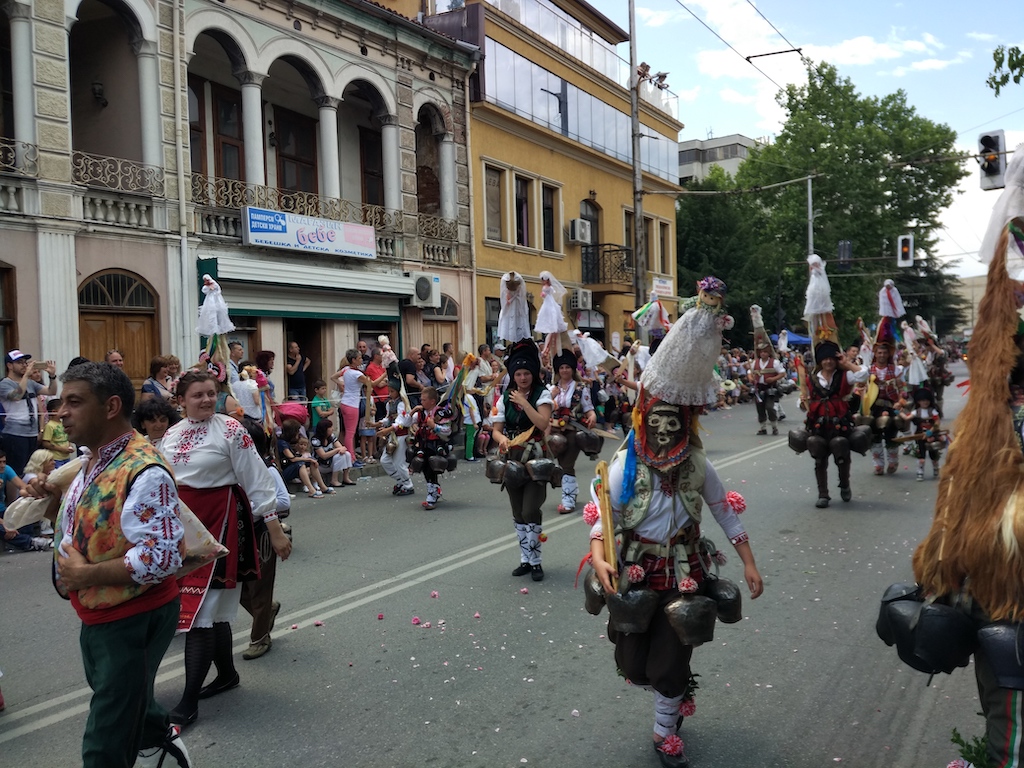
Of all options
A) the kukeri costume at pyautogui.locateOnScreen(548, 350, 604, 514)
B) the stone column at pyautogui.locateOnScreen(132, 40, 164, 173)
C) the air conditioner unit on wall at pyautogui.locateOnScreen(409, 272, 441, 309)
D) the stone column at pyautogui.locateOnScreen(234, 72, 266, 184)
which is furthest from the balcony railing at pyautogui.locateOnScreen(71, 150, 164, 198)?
the kukeri costume at pyautogui.locateOnScreen(548, 350, 604, 514)

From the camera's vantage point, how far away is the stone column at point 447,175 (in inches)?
922

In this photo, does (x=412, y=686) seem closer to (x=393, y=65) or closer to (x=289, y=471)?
(x=289, y=471)

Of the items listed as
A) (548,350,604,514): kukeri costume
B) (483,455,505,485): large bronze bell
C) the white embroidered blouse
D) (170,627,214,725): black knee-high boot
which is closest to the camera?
(170,627,214,725): black knee-high boot

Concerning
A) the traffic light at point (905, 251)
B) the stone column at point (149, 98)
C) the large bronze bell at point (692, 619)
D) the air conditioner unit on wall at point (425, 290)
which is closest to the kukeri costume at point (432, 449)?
the large bronze bell at point (692, 619)

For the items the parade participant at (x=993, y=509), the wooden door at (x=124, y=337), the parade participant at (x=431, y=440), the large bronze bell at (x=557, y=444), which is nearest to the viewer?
the parade participant at (x=993, y=509)

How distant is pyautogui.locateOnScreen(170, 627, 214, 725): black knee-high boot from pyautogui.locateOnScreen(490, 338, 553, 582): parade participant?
10.3ft

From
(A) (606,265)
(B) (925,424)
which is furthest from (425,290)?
(B) (925,424)

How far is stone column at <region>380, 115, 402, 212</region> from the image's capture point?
21562 mm

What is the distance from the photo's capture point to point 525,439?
773 centimetres

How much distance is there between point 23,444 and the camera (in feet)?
34.3

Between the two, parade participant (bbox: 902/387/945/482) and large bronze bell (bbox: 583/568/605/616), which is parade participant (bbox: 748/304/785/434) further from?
large bronze bell (bbox: 583/568/605/616)

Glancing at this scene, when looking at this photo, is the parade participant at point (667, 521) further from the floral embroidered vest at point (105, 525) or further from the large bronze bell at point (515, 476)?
the large bronze bell at point (515, 476)

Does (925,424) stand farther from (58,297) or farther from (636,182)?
(636,182)

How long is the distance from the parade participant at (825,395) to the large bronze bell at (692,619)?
7.04 meters
